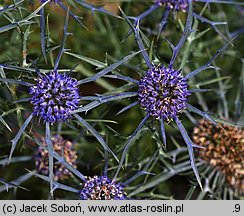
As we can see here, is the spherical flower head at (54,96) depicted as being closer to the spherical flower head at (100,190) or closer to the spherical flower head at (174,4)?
the spherical flower head at (100,190)

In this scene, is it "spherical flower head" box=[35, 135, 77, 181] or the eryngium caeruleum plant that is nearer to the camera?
the eryngium caeruleum plant

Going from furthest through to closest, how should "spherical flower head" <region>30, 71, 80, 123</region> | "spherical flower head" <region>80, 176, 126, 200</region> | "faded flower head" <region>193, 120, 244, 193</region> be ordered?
"faded flower head" <region>193, 120, 244, 193</region> → "spherical flower head" <region>80, 176, 126, 200</region> → "spherical flower head" <region>30, 71, 80, 123</region>

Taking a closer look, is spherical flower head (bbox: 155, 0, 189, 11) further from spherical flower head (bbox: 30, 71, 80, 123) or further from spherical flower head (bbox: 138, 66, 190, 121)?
spherical flower head (bbox: 30, 71, 80, 123)

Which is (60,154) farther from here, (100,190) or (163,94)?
(163,94)

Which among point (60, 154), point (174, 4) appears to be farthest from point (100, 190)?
point (174, 4)

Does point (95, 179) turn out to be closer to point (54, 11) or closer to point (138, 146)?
point (138, 146)
